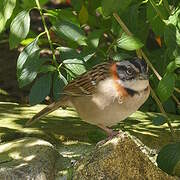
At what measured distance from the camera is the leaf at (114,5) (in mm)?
4438

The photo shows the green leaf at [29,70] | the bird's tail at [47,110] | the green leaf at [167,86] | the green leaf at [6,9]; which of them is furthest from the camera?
the bird's tail at [47,110]

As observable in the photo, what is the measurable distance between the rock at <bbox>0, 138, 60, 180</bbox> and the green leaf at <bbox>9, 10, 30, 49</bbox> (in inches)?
28.2

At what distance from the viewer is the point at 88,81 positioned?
191 inches

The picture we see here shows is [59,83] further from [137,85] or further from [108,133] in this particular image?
[137,85]

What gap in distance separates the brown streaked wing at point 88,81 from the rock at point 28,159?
435 mm

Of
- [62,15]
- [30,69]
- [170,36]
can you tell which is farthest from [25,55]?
[170,36]

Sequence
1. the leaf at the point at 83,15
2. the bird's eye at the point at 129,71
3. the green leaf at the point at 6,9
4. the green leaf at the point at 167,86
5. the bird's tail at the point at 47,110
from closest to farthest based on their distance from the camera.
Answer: the green leaf at the point at 167,86, the green leaf at the point at 6,9, the bird's eye at the point at 129,71, the bird's tail at the point at 47,110, the leaf at the point at 83,15

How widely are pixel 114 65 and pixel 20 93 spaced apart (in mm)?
2939

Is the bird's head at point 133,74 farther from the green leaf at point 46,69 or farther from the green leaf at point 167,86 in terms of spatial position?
the green leaf at point 46,69

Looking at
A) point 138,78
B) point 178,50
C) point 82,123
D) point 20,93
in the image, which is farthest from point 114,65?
point 20,93

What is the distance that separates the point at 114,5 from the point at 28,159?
47.2 inches

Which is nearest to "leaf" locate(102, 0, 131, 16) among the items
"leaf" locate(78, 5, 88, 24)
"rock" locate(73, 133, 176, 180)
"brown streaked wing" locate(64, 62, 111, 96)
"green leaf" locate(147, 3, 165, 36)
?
"green leaf" locate(147, 3, 165, 36)

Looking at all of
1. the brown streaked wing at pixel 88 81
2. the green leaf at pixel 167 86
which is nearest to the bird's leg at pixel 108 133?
the brown streaked wing at pixel 88 81

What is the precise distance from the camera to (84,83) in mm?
4848
